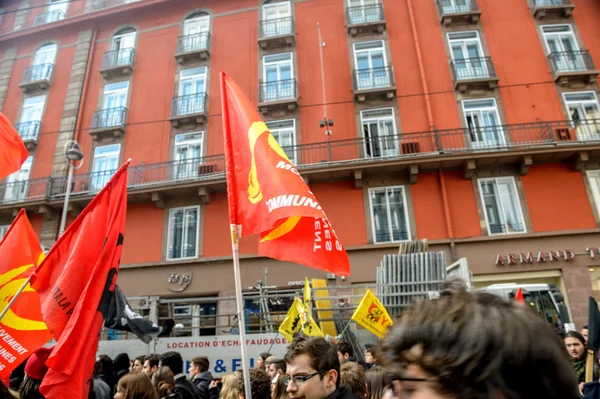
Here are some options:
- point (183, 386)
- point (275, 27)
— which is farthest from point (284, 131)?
point (183, 386)

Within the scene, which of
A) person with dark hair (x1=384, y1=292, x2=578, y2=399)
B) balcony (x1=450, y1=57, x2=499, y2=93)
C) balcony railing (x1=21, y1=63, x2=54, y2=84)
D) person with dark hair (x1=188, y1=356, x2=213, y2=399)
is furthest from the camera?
balcony railing (x1=21, y1=63, x2=54, y2=84)

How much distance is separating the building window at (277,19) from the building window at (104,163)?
8211 mm

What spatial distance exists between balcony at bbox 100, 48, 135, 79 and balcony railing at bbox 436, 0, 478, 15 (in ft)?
45.2

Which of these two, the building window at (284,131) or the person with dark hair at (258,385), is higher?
the building window at (284,131)

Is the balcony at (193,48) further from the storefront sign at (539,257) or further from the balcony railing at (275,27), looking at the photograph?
the storefront sign at (539,257)

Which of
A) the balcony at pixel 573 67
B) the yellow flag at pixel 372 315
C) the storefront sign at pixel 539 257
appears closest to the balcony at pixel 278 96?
the storefront sign at pixel 539 257

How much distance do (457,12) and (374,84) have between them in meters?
4.65

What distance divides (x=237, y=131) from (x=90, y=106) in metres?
16.9

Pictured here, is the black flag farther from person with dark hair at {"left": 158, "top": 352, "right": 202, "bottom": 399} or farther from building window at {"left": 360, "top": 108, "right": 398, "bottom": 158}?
building window at {"left": 360, "top": 108, "right": 398, "bottom": 158}

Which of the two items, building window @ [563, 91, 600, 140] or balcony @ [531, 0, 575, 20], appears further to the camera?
balcony @ [531, 0, 575, 20]

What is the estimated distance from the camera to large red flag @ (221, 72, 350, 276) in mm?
4199

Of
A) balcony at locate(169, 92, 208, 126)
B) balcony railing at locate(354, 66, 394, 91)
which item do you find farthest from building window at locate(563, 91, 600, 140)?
balcony at locate(169, 92, 208, 126)

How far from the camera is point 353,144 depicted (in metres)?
15.7

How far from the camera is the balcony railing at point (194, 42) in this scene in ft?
61.2
